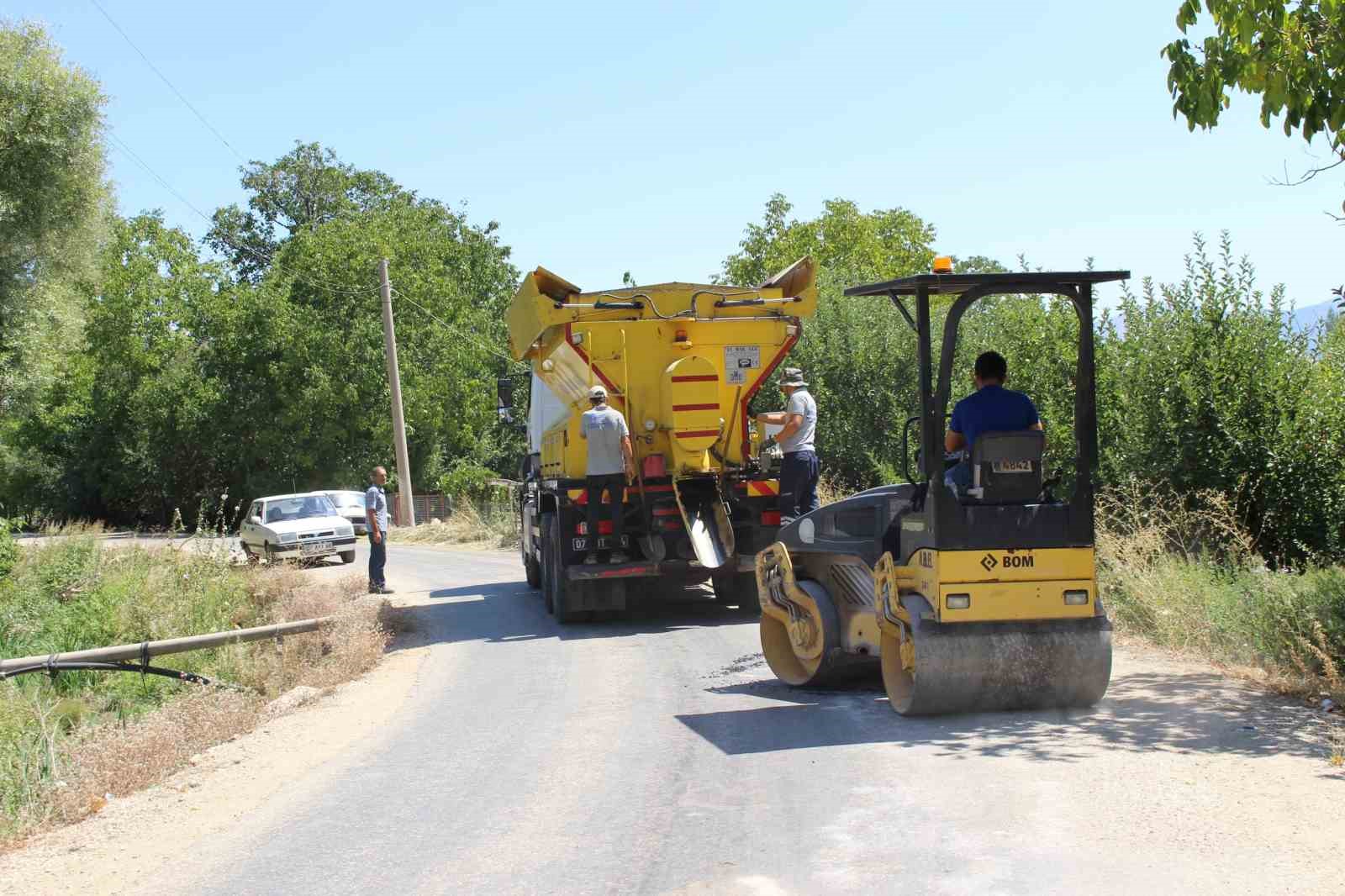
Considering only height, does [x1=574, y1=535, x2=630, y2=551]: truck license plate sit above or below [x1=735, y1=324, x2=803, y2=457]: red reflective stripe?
below

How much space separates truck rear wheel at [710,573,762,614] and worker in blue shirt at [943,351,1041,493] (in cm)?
632

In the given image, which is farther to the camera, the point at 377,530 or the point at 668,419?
the point at 377,530

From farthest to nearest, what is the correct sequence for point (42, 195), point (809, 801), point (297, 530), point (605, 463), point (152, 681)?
point (297, 530) → point (42, 195) → point (152, 681) → point (605, 463) → point (809, 801)

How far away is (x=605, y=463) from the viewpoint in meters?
13.1

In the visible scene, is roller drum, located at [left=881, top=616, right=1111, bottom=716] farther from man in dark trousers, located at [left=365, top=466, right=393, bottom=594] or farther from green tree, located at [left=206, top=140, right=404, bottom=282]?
green tree, located at [left=206, top=140, right=404, bottom=282]

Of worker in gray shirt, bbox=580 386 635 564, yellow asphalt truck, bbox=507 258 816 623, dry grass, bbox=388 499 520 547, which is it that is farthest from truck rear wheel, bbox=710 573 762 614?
dry grass, bbox=388 499 520 547

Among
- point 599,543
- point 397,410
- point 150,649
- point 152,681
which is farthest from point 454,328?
point 150,649

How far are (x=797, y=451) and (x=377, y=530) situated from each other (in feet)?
24.8

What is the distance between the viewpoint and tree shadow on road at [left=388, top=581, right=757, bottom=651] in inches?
521

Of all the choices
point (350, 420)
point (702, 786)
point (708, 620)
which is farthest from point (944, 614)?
point (350, 420)

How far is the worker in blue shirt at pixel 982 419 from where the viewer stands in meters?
7.58

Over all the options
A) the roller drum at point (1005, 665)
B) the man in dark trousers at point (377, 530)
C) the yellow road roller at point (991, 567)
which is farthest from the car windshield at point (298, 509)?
the roller drum at point (1005, 665)

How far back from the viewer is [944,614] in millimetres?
7277

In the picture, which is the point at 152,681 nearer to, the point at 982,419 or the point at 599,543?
Result: the point at 599,543
